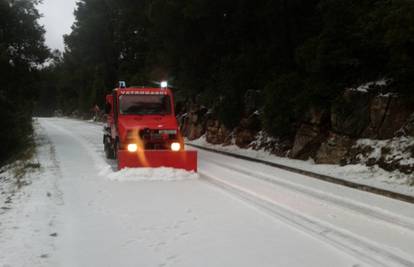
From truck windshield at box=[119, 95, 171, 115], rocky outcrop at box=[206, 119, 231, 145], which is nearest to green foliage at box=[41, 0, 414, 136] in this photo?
rocky outcrop at box=[206, 119, 231, 145]

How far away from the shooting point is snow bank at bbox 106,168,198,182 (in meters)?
12.5

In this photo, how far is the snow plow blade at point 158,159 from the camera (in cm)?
1295

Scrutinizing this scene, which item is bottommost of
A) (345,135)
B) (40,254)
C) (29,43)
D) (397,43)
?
(40,254)

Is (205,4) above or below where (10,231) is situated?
above

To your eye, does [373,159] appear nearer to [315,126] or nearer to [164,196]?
[315,126]

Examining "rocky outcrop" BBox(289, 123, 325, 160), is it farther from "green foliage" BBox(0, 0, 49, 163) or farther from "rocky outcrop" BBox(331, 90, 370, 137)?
"green foliage" BBox(0, 0, 49, 163)

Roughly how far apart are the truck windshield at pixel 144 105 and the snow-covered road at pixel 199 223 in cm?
305

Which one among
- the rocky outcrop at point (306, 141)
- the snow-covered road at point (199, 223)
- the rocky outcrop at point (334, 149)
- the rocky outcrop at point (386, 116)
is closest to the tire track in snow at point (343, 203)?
the snow-covered road at point (199, 223)

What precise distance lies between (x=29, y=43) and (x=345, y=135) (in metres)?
21.4

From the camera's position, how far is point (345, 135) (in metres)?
15.8

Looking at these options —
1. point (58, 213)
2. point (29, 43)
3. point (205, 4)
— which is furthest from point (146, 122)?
point (29, 43)

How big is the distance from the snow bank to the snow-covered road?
0.04 m

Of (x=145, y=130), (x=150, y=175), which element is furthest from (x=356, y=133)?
(x=150, y=175)

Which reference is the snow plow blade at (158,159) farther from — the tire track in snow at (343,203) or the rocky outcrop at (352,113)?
the rocky outcrop at (352,113)
